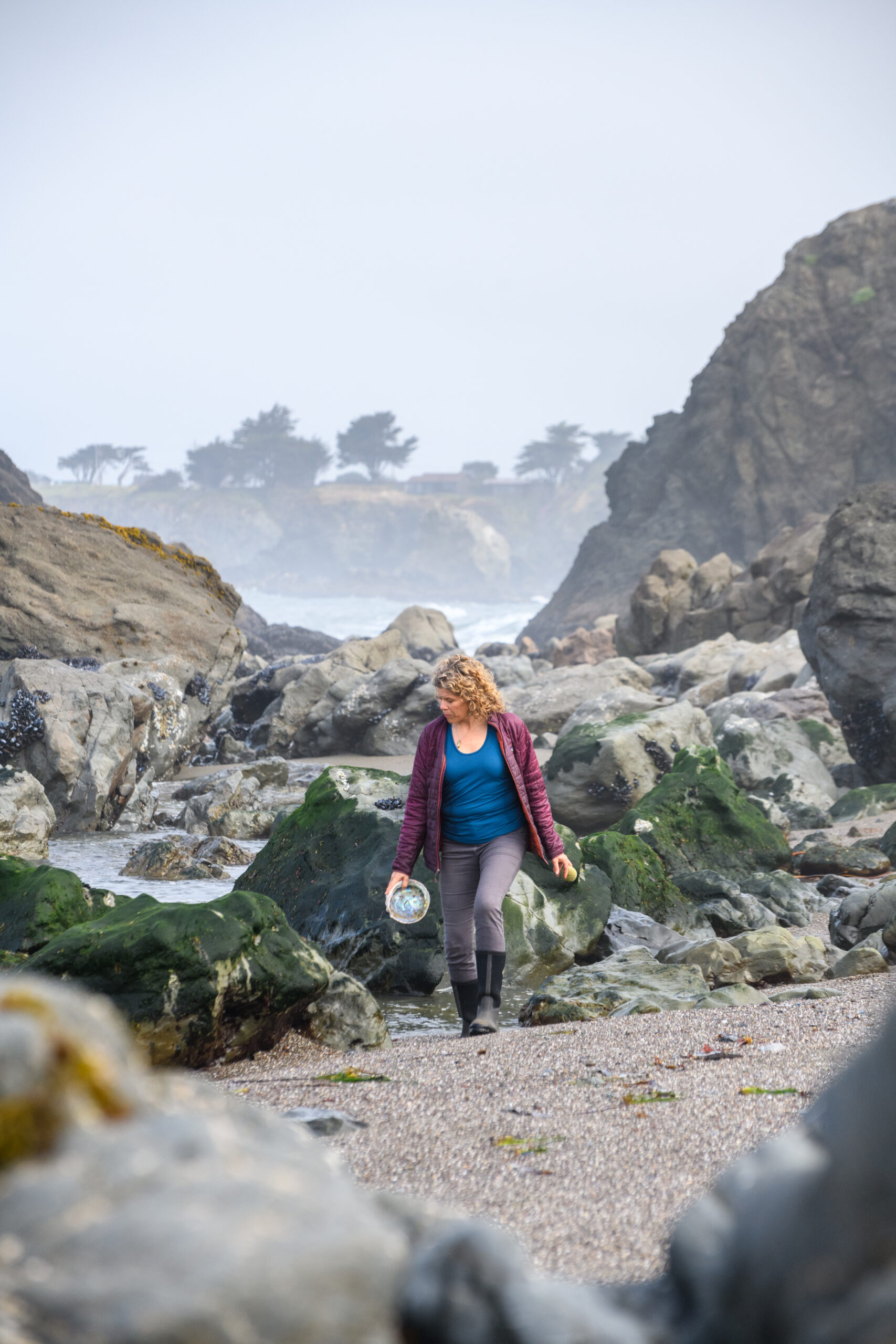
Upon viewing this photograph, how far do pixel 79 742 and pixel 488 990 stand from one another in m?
7.88

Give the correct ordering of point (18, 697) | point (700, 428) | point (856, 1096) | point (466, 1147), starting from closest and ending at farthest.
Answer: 1. point (856, 1096)
2. point (466, 1147)
3. point (18, 697)
4. point (700, 428)

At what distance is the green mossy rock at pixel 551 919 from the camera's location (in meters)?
6.75

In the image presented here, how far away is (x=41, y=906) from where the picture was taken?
216 inches

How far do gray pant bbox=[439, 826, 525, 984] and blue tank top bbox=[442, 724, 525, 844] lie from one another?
65 mm

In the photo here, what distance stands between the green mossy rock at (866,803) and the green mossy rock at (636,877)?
4.23m

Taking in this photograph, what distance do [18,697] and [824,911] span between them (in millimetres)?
8711

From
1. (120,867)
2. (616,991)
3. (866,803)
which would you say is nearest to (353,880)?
(616,991)

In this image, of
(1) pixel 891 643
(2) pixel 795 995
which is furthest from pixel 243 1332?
(1) pixel 891 643

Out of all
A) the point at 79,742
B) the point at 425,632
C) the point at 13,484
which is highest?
the point at 13,484

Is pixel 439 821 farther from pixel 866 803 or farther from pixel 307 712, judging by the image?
pixel 307 712

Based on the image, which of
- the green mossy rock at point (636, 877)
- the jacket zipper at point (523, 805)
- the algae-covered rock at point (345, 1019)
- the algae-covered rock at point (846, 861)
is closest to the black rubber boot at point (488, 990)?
the algae-covered rock at point (345, 1019)

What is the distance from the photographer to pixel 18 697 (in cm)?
1148

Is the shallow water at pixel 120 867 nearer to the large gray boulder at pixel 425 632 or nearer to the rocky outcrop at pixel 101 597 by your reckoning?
the rocky outcrop at pixel 101 597

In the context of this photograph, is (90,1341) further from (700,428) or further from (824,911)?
(700,428)
